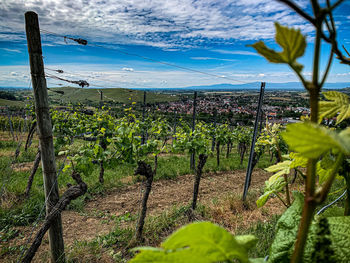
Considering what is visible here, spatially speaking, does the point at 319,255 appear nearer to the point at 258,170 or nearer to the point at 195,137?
the point at 195,137

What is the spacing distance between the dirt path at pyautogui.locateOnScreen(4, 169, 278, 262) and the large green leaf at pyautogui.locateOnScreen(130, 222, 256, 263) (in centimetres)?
519

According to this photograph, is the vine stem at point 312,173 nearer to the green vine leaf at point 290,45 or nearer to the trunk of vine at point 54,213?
the green vine leaf at point 290,45

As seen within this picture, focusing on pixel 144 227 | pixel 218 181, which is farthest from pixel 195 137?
pixel 144 227

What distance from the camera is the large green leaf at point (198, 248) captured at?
1.08 feet

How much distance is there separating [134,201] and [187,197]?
190cm

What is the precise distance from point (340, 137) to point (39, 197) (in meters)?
7.89

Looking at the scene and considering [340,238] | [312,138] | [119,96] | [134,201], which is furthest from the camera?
[119,96]

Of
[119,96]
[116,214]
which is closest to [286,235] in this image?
[116,214]

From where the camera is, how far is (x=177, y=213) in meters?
5.61

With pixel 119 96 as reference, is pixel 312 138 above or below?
above

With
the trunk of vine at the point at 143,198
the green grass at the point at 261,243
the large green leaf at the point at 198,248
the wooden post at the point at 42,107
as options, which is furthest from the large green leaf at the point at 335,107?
the trunk of vine at the point at 143,198

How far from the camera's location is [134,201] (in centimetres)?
709

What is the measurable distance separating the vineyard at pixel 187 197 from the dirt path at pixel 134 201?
0.04 meters

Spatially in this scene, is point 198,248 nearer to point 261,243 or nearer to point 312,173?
point 312,173
